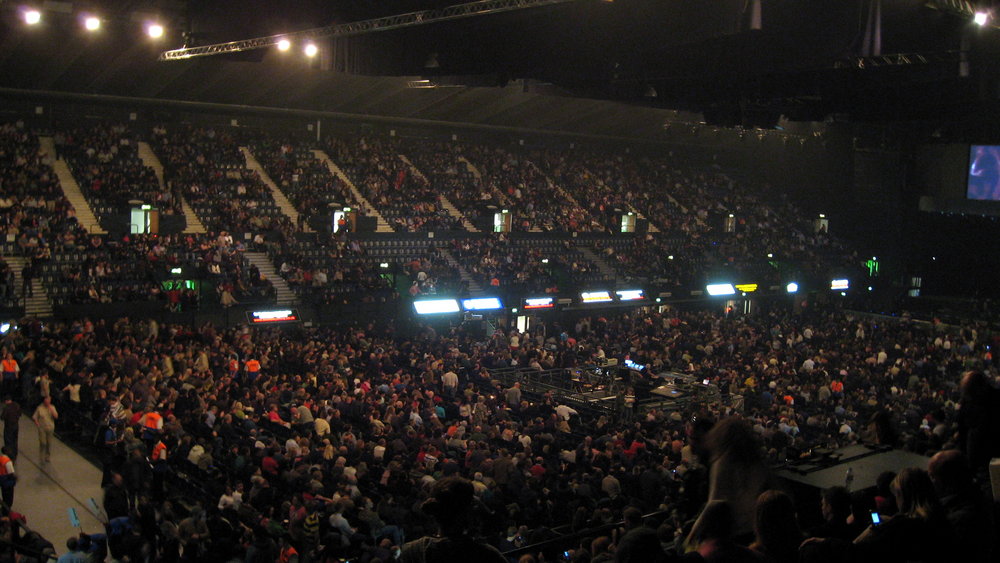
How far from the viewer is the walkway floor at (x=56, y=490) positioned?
11047mm

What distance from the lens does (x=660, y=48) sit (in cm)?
1423

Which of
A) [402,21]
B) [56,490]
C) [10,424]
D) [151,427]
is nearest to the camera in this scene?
[56,490]

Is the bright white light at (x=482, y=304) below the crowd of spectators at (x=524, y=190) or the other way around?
below

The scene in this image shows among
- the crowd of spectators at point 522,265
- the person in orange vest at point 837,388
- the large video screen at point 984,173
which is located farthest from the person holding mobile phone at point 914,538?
the large video screen at point 984,173

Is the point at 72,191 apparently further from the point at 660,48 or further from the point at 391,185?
the point at 660,48

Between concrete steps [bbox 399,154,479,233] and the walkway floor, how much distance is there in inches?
838

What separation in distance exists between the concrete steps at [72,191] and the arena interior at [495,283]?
117mm

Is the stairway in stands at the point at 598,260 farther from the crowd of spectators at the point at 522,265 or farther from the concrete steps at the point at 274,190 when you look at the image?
the concrete steps at the point at 274,190

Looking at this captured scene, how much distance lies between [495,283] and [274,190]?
909cm

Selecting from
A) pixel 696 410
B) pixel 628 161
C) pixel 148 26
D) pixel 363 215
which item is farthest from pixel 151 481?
pixel 628 161

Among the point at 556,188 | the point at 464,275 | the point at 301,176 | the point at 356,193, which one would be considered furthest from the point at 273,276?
the point at 556,188

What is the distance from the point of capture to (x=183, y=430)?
13.4 meters

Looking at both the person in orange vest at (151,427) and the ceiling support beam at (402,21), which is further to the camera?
the ceiling support beam at (402,21)

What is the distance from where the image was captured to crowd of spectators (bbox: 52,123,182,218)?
26.9 m
